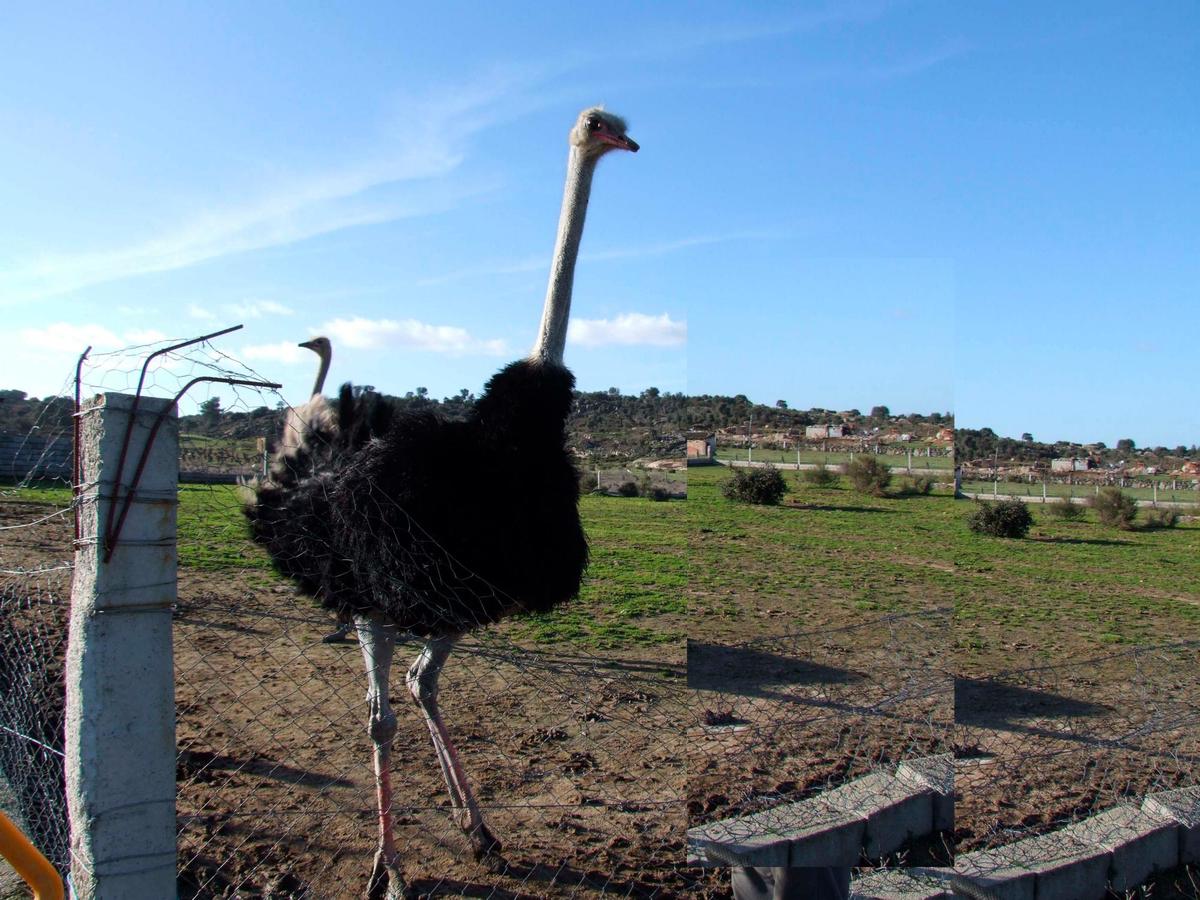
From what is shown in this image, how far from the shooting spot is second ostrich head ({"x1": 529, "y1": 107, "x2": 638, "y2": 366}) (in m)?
3.82

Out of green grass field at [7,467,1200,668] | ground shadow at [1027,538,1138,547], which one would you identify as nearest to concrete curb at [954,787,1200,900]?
green grass field at [7,467,1200,668]

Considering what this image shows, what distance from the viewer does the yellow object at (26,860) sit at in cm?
144

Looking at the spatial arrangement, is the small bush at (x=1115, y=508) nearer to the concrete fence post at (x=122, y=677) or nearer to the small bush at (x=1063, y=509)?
the small bush at (x=1063, y=509)

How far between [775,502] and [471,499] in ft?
4.42

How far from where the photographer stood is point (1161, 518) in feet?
23.3

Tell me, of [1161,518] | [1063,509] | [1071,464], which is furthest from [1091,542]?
[1071,464]

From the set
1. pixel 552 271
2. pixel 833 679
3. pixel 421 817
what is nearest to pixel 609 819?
pixel 421 817

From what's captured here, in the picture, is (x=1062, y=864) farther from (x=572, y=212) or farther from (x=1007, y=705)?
(x=572, y=212)

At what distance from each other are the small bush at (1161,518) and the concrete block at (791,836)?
5.50 m

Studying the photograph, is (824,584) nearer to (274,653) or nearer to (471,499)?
(471,499)

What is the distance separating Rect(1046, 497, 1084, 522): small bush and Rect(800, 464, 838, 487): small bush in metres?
4.25

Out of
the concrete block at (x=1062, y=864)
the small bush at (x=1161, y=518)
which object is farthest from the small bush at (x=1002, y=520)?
the concrete block at (x=1062, y=864)

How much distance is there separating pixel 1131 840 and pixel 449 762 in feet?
8.13

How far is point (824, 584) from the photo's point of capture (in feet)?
14.4
